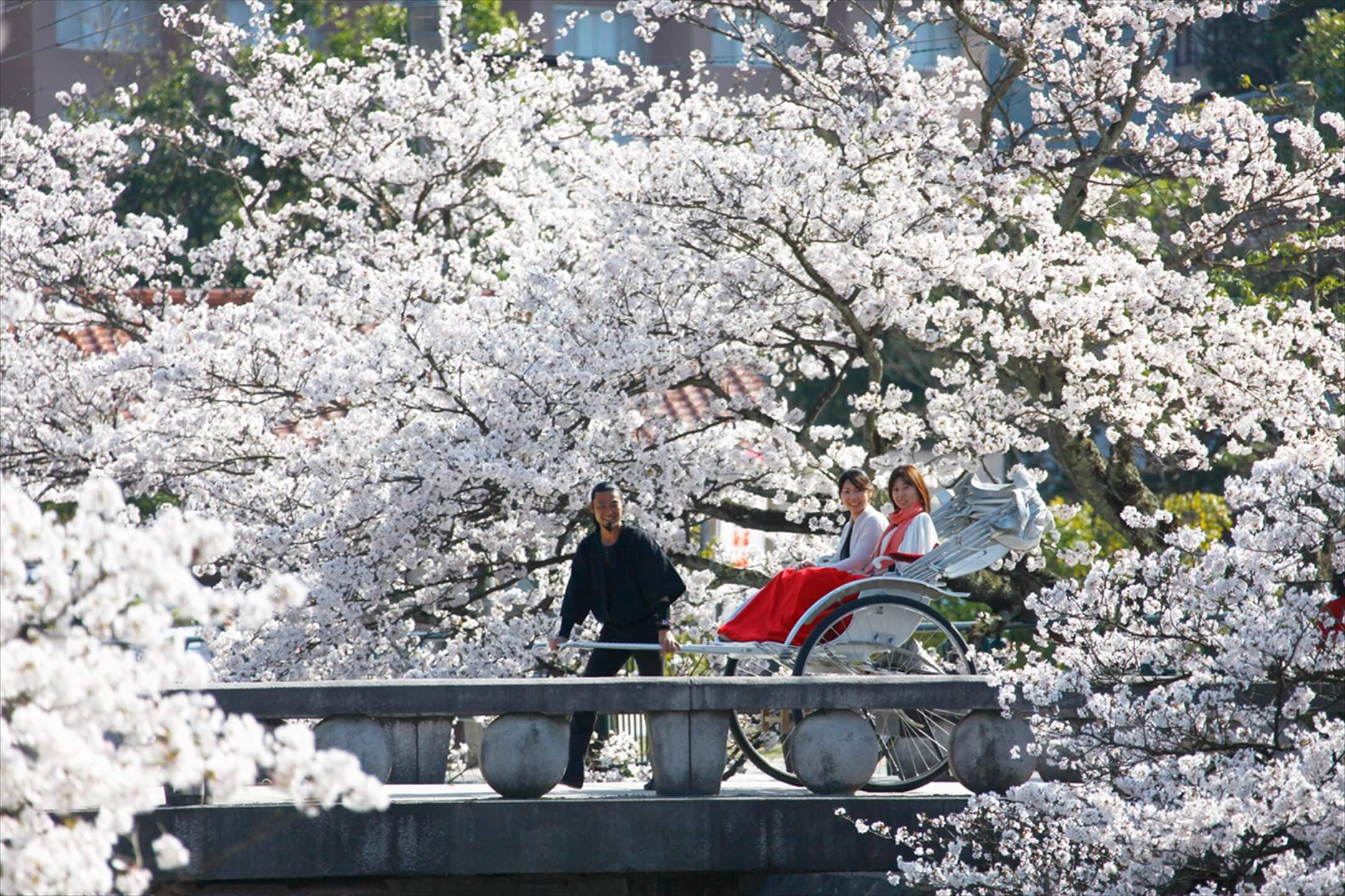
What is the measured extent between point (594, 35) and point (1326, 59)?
18.9 m

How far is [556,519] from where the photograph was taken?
10.5m

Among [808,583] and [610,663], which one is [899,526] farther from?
[610,663]

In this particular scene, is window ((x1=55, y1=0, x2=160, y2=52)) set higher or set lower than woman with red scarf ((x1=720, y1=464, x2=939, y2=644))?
higher

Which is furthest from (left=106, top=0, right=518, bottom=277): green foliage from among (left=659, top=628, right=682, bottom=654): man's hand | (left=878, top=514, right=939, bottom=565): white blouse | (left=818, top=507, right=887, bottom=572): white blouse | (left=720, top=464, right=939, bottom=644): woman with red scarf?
(left=878, top=514, right=939, bottom=565): white blouse

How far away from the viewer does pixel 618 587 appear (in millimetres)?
8172

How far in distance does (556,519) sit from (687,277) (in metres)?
2.00

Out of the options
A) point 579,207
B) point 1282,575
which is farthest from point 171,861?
point 579,207

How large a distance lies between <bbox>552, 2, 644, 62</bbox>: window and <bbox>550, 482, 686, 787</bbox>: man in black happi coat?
28.5 metres

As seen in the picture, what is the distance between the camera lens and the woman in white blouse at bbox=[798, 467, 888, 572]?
26.6ft

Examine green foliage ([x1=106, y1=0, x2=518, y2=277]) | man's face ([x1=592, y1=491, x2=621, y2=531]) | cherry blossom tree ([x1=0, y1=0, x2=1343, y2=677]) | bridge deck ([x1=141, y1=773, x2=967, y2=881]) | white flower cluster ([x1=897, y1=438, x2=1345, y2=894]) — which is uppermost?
green foliage ([x1=106, y1=0, x2=518, y2=277])

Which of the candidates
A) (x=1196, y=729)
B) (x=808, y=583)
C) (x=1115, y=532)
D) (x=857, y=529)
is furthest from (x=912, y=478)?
(x=1115, y=532)

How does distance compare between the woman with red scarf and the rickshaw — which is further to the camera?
the woman with red scarf

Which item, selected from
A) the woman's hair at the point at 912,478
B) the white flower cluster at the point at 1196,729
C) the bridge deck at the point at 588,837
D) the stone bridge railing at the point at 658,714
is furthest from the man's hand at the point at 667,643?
the white flower cluster at the point at 1196,729

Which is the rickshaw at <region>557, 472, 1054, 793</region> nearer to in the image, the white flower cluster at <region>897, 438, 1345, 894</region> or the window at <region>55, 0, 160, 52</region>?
the white flower cluster at <region>897, 438, 1345, 894</region>
